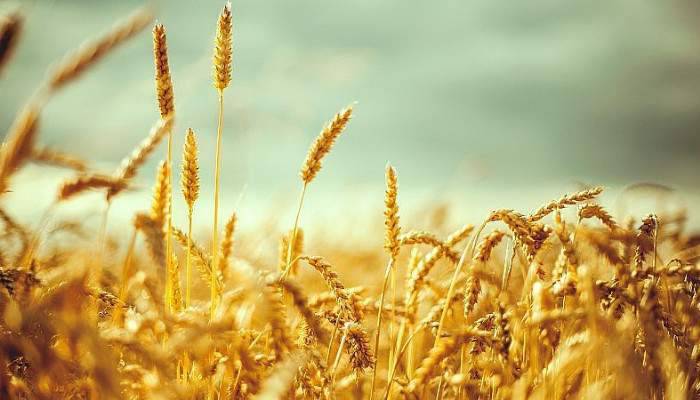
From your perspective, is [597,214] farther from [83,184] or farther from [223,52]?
[83,184]

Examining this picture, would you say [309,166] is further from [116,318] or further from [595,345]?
[595,345]

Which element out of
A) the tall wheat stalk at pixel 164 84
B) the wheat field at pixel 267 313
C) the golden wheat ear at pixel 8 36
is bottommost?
the wheat field at pixel 267 313

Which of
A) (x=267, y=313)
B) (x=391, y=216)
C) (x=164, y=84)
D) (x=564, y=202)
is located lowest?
Answer: (x=267, y=313)

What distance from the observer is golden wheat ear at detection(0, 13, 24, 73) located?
0.97 meters

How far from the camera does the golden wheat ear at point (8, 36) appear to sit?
97 centimetres

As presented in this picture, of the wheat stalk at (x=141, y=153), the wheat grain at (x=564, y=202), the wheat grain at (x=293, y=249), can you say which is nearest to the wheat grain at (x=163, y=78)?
the wheat stalk at (x=141, y=153)

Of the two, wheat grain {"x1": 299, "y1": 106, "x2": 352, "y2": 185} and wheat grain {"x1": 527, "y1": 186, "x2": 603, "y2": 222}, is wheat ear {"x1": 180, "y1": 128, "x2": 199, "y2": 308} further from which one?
wheat grain {"x1": 527, "y1": 186, "x2": 603, "y2": 222}

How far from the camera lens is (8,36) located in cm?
98

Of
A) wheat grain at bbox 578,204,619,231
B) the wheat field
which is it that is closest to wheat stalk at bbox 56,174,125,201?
the wheat field

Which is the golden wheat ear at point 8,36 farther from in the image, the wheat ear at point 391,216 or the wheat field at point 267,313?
the wheat ear at point 391,216

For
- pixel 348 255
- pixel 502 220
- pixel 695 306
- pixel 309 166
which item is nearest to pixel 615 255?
pixel 502 220

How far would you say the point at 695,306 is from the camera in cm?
187

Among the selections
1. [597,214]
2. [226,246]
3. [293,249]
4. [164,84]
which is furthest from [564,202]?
[164,84]

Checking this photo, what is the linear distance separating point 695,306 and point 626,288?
47 centimetres
